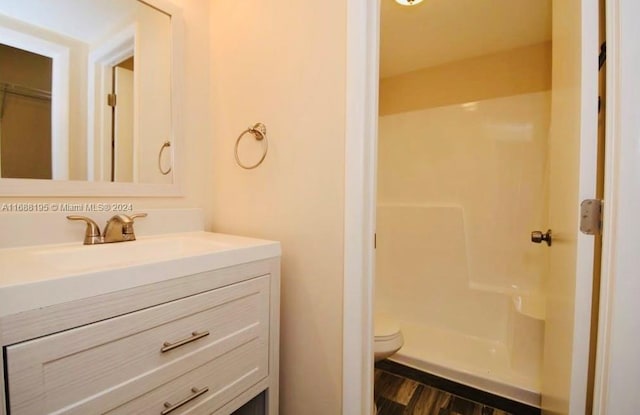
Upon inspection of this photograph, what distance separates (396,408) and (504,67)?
7.54ft

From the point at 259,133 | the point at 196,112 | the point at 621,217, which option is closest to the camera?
the point at 621,217

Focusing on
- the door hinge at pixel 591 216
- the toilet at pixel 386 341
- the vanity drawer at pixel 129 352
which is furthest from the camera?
the toilet at pixel 386 341

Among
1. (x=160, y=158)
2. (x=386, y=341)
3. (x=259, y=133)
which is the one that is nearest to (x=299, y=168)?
(x=259, y=133)

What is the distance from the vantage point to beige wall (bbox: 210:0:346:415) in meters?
1.01

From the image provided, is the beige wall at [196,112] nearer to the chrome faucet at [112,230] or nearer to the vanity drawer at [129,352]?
the chrome faucet at [112,230]

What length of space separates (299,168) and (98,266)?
707 millimetres

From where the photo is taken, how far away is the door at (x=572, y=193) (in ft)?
2.35

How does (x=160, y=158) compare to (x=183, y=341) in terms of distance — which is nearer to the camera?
(x=183, y=341)

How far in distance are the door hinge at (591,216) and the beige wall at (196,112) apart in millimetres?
1395

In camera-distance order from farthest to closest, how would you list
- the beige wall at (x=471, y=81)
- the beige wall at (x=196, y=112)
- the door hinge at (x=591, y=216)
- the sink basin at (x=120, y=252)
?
the beige wall at (x=471, y=81)
the beige wall at (x=196, y=112)
the sink basin at (x=120, y=252)
the door hinge at (x=591, y=216)

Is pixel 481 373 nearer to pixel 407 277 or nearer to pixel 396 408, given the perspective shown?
pixel 396 408

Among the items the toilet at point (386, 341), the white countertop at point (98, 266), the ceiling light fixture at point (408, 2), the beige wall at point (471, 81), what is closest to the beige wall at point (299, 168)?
the white countertop at point (98, 266)

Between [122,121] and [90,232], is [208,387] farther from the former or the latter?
[122,121]

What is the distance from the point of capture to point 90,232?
39.7 inches
